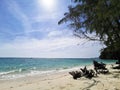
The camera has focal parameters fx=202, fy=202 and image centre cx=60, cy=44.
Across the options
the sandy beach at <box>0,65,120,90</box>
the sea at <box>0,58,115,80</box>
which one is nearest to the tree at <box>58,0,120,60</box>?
the sandy beach at <box>0,65,120,90</box>

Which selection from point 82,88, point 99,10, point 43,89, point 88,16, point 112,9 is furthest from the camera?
point 88,16

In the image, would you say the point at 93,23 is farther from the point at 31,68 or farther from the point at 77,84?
the point at 31,68

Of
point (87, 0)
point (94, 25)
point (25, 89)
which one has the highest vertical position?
point (87, 0)

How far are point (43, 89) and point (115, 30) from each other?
6.95 m

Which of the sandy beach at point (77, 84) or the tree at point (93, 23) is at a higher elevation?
the tree at point (93, 23)

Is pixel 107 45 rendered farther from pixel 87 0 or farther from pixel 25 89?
pixel 25 89

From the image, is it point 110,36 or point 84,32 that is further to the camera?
point 84,32

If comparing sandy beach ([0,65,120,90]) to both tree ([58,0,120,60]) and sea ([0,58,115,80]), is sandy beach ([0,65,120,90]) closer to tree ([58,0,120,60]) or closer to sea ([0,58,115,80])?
tree ([58,0,120,60])

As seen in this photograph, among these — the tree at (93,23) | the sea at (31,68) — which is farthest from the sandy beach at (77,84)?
the sea at (31,68)

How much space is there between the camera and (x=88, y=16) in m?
13.3

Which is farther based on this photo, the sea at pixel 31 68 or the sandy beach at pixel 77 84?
the sea at pixel 31 68

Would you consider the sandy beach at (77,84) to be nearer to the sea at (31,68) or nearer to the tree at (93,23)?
the tree at (93,23)

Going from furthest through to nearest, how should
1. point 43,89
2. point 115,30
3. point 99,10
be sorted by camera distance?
point 115,30 → point 43,89 → point 99,10

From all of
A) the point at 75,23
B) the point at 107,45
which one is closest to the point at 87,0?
the point at 75,23
